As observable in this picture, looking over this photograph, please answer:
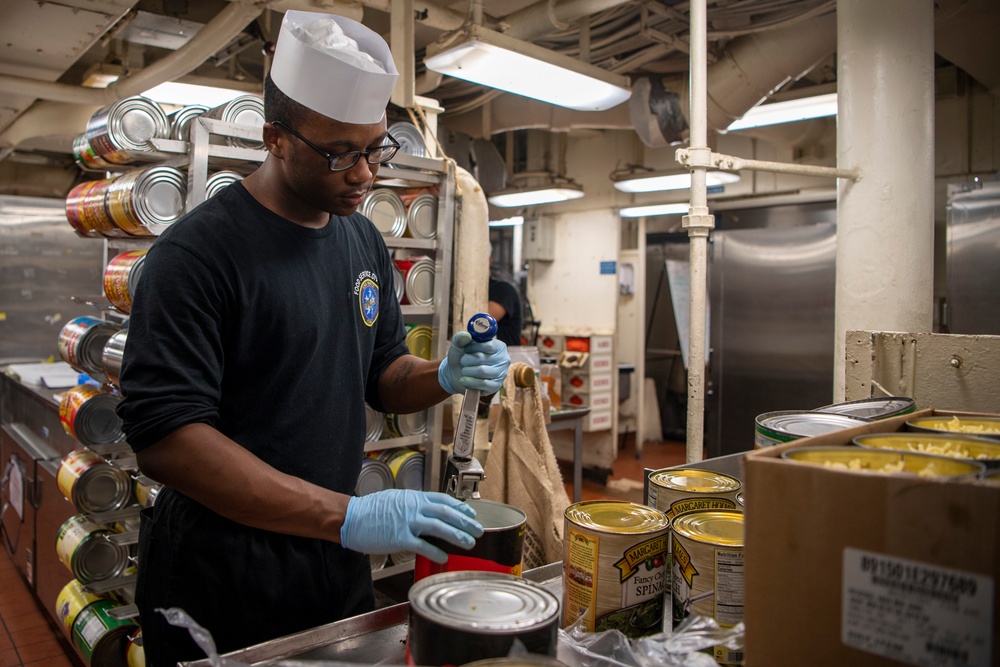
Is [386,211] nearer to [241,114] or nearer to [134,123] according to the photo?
[241,114]

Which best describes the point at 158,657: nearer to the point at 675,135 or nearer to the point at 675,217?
the point at 675,135

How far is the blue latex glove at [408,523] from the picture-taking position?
1.02m

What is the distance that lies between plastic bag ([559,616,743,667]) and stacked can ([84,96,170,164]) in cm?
226

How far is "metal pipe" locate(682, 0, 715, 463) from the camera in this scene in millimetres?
2207

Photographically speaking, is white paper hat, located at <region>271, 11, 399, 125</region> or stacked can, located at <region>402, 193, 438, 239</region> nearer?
white paper hat, located at <region>271, 11, 399, 125</region>

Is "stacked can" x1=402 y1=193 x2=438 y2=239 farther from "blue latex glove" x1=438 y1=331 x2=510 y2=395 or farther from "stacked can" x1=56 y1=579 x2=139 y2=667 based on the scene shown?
"stacked can" x1=56 y1=579 x2=139 y2=667

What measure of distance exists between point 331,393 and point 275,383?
128 millimetres

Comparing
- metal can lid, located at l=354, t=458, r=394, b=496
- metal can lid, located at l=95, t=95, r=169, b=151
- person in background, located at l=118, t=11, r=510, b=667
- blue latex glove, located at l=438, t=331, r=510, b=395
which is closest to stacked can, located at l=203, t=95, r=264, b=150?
metal can lid, located at l=95, t=95, r=169, b=151

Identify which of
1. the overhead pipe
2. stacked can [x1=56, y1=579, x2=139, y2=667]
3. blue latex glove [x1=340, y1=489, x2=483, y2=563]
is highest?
the overhead pipe

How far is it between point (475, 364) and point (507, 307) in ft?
9.05

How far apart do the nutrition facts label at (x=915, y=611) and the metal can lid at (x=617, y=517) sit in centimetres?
36

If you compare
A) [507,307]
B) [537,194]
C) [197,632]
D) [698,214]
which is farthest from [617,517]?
[537,194]

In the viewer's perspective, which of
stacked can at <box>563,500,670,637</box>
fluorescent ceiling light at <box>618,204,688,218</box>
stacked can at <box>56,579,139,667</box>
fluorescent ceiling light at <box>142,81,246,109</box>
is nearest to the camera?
stacked can at <box>563,500,670,637</box>

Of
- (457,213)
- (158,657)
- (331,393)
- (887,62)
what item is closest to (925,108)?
(887,62)
